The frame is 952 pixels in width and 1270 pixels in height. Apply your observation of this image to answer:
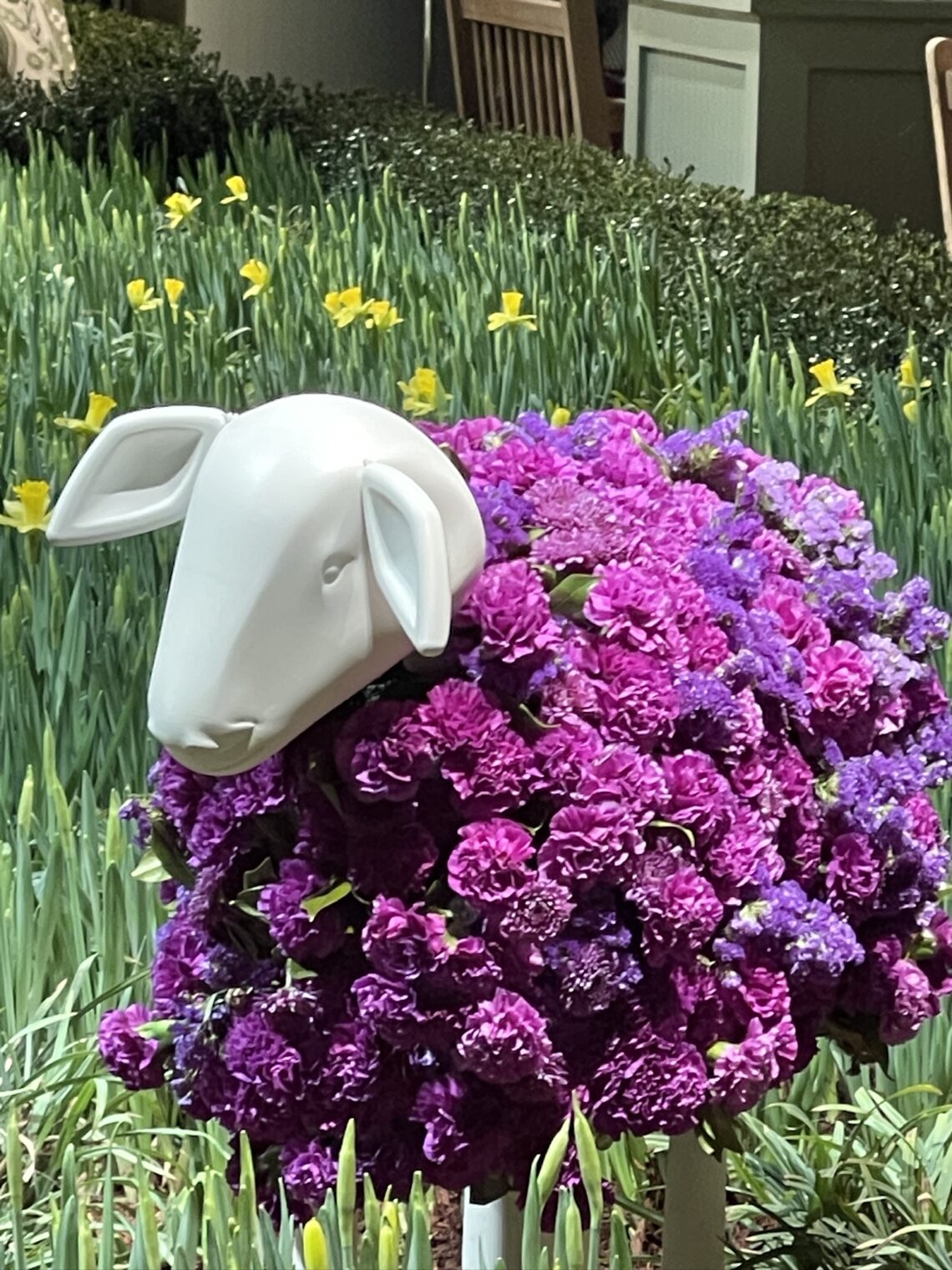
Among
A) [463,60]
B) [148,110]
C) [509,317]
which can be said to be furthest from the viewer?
[463,60]

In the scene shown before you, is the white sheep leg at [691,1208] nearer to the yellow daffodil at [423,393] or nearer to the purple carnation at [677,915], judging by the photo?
the purple carnation at [677,915]

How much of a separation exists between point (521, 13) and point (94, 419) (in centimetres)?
376

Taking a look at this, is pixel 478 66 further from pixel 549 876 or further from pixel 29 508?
pixel 549 876

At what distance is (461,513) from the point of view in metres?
0.90

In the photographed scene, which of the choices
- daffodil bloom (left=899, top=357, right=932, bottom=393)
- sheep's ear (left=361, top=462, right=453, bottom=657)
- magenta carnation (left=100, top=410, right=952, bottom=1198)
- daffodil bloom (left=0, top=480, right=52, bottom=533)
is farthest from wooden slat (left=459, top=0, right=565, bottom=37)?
sheep's ear (left=361, top=462, right=453, bottom=657)

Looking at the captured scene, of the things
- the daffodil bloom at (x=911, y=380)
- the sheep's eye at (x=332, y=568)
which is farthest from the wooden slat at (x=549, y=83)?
the sheep's eye at (x=332, y=568)

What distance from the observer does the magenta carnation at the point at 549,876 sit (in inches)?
35.9

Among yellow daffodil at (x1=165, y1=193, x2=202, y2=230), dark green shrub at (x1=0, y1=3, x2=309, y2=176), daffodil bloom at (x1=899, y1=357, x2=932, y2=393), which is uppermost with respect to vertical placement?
dark green shrub at (x1=0, y1=3, x2=309, y2=176)

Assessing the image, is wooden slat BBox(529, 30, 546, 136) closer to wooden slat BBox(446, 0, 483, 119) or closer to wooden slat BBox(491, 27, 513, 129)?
wooden slat BBox(491, 27, 513, 129)

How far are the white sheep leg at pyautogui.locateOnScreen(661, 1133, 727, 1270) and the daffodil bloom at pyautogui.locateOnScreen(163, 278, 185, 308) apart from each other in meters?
1.87

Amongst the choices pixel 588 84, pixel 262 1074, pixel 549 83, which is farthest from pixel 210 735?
pixel 549 83

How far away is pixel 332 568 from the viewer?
877 mm

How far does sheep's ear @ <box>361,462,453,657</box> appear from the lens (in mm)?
818

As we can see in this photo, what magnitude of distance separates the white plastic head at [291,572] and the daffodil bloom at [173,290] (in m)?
1.82
